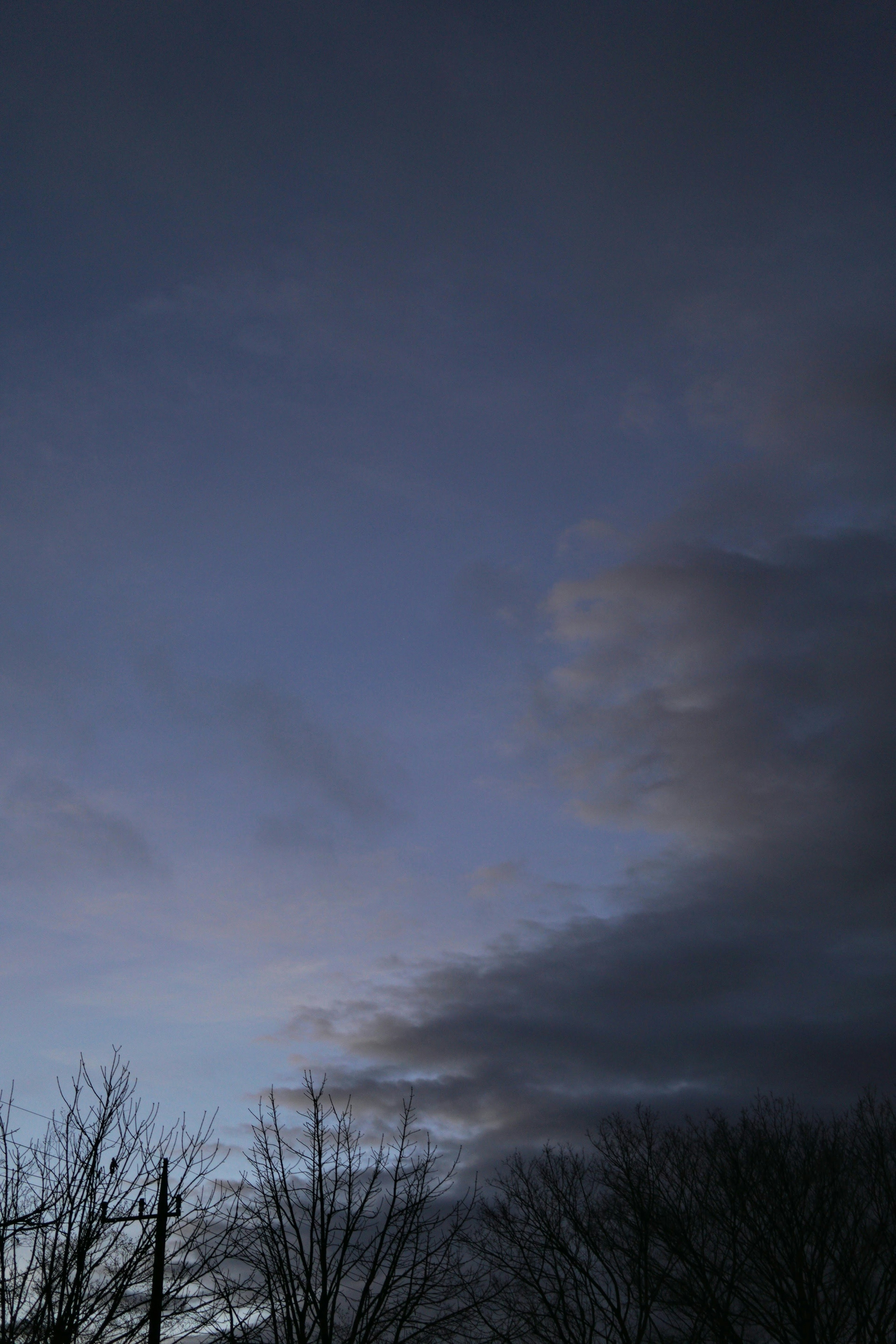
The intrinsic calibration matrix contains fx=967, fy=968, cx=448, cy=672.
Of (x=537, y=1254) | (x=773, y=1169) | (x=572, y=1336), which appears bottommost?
(x=572, y=1336)

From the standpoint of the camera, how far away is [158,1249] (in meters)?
14.6

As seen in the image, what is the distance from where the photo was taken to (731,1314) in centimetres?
2881

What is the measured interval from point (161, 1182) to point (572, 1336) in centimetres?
2138

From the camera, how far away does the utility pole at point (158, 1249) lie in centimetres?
1381

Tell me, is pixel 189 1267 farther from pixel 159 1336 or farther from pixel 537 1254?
pixel 537 1254

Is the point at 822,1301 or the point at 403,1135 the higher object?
the point at 403,1135

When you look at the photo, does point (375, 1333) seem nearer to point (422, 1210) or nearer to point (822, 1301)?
point (422, 1210)

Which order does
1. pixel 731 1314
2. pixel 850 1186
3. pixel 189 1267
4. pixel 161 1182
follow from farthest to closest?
1. pixel 850 1186
2. pixel 731 1314
3. pixel 161 1182
4. pixel 189 1267

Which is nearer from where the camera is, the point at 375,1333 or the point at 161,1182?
the point at 161,1182

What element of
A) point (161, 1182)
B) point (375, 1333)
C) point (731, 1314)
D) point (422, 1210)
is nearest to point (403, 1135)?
point (422, 1210)

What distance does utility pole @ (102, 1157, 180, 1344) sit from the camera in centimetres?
1381

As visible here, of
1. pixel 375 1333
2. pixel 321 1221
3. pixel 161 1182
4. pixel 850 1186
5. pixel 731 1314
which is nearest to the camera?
→ pixel 161 1182

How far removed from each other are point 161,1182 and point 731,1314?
21.6m

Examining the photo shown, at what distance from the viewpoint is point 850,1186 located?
31.6 meters
